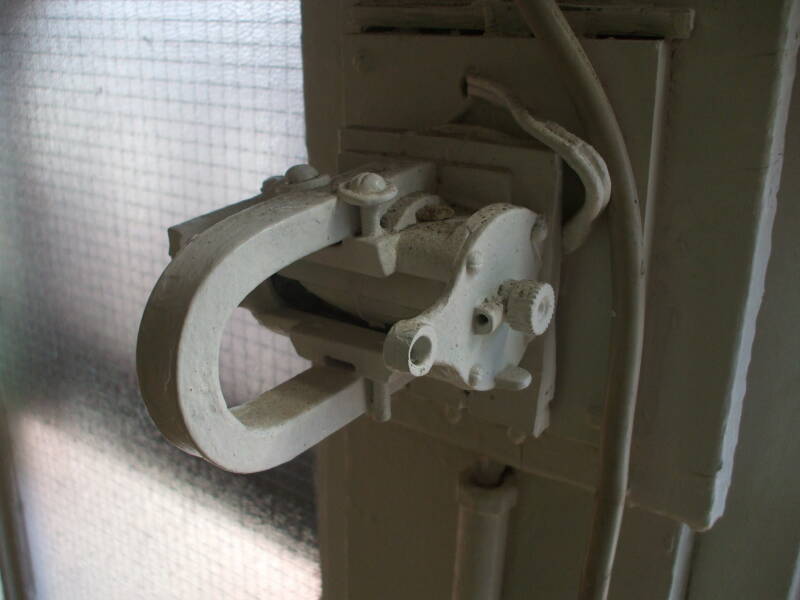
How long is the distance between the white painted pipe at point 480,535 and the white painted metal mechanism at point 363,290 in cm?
11

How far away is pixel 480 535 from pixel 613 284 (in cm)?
26

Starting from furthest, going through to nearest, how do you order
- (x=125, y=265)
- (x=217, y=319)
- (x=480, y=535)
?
(x=125, y=265)
(x=480, y=535)
(x=217, y=319)

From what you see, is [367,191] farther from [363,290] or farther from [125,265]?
[125,265]

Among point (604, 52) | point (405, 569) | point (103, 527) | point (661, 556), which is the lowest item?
point (103, 527)

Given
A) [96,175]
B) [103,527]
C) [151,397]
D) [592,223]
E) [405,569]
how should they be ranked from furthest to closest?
[103,527] < [96,175] < [405,569] < [592,223] < [151,397]

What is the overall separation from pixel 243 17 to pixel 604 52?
47 centimetres

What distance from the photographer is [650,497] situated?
0.51 m

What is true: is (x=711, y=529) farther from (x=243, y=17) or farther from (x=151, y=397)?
(x=243, y=17)

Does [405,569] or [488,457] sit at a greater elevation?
[488,457]

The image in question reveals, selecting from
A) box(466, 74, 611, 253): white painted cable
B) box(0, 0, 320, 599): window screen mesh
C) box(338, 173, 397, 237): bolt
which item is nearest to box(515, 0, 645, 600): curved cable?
box(466, 74, 611, 253): white painted cable

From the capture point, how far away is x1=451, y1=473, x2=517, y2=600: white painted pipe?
1.96 ft

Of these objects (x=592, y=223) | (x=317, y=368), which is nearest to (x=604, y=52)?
(x=592, y=223)

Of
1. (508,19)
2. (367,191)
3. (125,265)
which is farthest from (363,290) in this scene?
(125,265)

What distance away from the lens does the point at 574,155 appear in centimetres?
42
